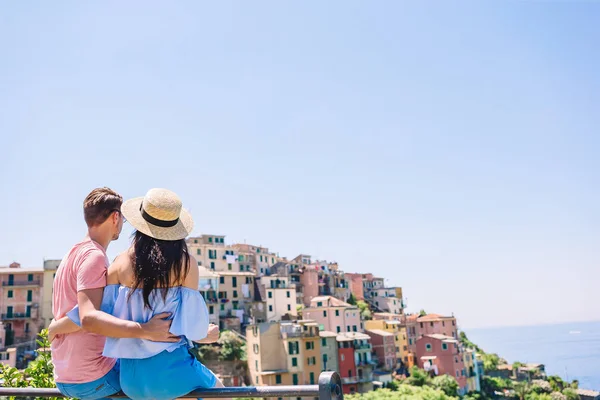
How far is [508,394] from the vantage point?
200 ft

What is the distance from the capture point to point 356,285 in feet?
231

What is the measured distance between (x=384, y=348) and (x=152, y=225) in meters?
53.2

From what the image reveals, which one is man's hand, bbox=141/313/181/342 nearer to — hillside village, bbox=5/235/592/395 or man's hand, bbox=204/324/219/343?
man's hand, bbox=204/324/219/343

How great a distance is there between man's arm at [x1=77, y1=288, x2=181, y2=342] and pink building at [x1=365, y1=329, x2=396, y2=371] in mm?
52829

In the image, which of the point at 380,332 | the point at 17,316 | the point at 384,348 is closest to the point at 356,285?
the point at 380,332

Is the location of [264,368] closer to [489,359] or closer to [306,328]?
[306,328]

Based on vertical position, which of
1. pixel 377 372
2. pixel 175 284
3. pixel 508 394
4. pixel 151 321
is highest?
pixel 175 284

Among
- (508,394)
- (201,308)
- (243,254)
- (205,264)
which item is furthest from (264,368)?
(201,308)

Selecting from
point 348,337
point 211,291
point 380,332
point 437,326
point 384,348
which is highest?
point 211,291

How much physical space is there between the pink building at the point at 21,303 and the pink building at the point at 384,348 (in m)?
31.7

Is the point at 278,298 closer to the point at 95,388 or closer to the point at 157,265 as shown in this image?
the point at 95,388

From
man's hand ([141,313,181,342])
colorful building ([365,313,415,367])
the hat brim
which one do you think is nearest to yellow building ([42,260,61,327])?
colorful building ([365,313,415,367])

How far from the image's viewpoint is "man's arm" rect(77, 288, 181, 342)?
2.78 meters

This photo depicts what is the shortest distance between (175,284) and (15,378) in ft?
13.2
